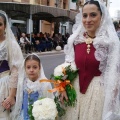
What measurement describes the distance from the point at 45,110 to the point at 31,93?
0.70 meters

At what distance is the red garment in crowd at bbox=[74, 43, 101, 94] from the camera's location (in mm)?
2822

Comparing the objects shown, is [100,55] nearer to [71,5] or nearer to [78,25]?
[78,25]

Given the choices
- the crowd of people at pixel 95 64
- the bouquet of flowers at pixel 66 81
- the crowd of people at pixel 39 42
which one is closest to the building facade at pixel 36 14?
the crowd of people at pixel 39 42

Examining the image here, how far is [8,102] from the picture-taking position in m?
3.41

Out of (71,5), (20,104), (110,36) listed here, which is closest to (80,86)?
(110,36)

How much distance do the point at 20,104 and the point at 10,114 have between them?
0.61 ft

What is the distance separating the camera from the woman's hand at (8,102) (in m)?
3.40

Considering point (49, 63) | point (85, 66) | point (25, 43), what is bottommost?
point (49, 63)

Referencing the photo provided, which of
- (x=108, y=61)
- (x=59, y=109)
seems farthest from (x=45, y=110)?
(x=108, y=61)

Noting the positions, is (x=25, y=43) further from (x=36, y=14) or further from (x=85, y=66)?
(x=85, y=66)

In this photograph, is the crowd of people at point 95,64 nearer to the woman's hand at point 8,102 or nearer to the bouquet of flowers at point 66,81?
the bouquet of flowers at point 66,81

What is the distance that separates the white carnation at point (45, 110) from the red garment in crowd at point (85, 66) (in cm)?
31

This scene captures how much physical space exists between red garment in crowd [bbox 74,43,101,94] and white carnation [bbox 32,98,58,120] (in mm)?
308

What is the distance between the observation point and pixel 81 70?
2.88 m
